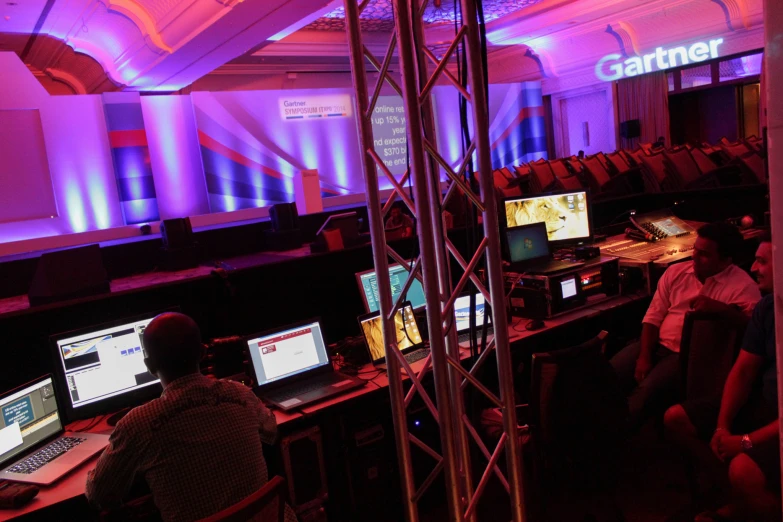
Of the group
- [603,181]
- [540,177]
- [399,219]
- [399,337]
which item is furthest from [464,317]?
[540,177]

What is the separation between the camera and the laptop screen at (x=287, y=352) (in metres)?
3.05

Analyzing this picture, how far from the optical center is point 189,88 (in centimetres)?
1153

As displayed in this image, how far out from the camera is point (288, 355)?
3.14m

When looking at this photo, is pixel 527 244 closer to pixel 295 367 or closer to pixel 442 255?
pixel 295 367

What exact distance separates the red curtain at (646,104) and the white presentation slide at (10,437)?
12576 mm

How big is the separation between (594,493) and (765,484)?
1.02 m

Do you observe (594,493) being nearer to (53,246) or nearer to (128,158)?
(53,246)

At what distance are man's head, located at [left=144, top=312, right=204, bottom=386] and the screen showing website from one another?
917 mm

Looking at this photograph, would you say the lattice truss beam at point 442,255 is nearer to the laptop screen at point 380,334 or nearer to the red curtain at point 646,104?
the laptop screen at point 380,334

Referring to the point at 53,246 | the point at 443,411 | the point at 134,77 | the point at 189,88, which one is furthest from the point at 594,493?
the point at 189,88

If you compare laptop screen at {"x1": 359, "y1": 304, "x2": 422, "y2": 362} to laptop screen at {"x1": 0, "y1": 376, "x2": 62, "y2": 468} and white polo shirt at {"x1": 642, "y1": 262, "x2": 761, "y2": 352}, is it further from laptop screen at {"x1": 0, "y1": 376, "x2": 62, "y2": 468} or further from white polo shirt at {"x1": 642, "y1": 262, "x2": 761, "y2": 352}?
laptop screen at {"x1": 0, "y1": 376, "x2": 62, "y2": 468}

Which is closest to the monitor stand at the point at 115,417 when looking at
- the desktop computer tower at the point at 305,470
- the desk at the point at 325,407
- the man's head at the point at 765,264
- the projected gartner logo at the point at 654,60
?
the desk at the point at 325,407

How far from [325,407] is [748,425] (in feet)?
5.97

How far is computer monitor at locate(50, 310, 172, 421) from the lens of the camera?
2764 mm
